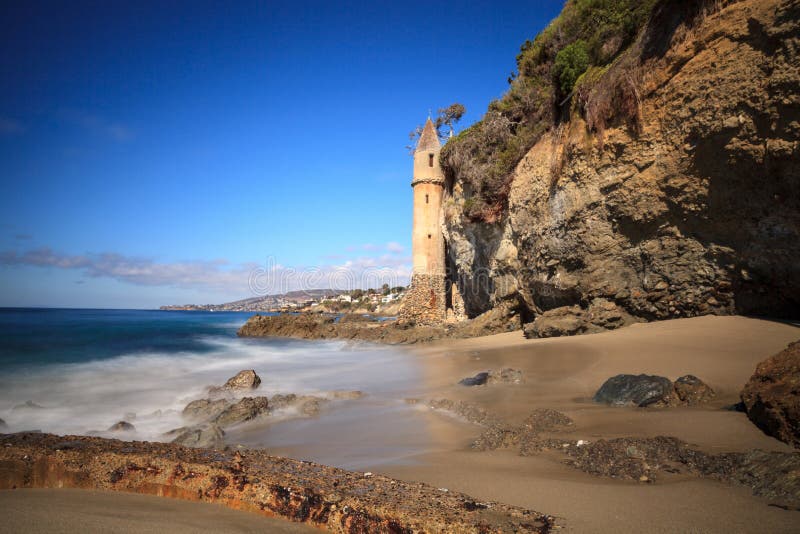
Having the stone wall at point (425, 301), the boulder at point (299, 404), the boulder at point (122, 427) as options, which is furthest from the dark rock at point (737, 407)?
the stone wall at point (425, 301)

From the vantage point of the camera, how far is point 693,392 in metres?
4.19

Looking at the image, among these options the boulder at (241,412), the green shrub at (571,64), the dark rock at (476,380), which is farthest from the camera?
the green shrub at (571,64)

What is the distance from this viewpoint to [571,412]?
4.31 m

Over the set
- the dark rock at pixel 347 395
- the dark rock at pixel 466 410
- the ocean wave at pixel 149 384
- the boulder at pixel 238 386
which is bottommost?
the ocean wave at pixel 149 384

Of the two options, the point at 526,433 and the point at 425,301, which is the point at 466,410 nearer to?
the point at 526,433

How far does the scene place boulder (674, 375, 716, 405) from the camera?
163 inches

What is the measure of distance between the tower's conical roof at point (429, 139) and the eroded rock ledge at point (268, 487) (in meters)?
20.5

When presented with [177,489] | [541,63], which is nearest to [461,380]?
[177,489]

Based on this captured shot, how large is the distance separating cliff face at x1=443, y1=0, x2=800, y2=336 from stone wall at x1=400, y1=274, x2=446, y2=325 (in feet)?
33.5

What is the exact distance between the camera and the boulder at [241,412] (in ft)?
19.0

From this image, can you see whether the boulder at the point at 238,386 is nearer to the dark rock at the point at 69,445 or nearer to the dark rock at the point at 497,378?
the dark rock at the point at 497,378

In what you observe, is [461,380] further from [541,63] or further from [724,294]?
[541,63]

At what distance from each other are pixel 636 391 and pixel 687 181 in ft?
16.2

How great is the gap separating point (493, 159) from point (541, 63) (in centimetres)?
340
